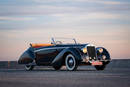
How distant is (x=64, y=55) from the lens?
20.2m

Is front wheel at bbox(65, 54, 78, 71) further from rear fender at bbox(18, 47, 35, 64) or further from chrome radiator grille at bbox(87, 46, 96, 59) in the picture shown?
rear fender at bbox(18, 47, 35, 64)

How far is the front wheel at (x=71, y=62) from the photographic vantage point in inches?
760

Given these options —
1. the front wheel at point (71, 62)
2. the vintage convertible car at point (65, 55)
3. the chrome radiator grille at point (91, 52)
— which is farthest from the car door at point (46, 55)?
the chrome radiator grille at point (91, 52)

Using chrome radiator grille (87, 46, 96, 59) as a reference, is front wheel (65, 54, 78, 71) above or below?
below

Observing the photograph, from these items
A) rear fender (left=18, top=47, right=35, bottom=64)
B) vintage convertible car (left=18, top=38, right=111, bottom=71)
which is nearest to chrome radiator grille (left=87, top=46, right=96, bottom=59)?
vintage convertible car (left=18, top=38, right=111, bottom=71)

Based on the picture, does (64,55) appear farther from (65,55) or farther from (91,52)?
(91,52)

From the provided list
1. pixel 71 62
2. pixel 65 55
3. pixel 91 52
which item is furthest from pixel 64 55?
pixel 91 52

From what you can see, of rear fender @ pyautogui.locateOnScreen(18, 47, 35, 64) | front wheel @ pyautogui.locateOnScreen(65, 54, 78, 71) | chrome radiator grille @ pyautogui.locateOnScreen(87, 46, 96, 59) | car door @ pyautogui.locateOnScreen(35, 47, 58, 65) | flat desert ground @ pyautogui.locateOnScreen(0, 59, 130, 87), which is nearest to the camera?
flat desert ground @ pyautogui.locateOnScreen(0, 59, 130, 87)

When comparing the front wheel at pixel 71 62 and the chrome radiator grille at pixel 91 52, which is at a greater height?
the chrome radiator grille at pixel 91 52

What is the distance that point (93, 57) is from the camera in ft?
66.8

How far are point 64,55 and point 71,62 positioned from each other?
2.70ft

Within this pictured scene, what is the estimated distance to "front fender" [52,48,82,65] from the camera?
19.4 meters

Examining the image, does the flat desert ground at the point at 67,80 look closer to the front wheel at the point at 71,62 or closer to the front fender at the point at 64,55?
the front wheel at the point at 71,62

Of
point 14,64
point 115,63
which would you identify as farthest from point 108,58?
point 14,64
